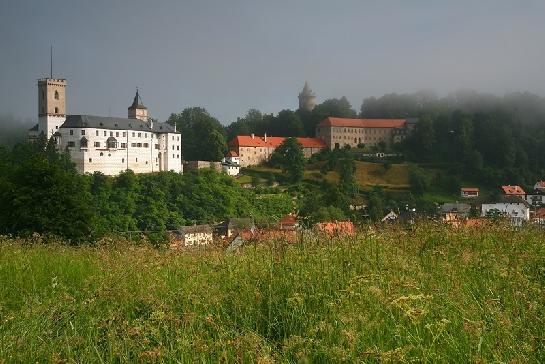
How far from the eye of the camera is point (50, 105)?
253ft

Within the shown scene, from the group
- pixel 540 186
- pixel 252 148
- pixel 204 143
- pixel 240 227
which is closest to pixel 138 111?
pixel 204 143

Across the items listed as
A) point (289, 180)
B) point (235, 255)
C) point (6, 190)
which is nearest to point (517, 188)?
point (289, 180)

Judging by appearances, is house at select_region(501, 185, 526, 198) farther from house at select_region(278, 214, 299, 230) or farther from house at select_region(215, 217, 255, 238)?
house at select_region(278, 214, 299, 230)

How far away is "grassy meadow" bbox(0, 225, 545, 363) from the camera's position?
3.43 m

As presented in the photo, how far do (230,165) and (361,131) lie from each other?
37847 millimetres

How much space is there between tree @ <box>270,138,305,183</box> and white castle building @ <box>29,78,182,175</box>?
14308mm

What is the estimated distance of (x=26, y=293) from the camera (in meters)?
5.74

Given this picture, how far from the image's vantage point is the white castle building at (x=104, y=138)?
72438mm

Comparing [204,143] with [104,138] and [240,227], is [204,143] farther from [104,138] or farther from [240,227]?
[240,227]

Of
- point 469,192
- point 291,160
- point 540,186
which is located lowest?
point 469,192

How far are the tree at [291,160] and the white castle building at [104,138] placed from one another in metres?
14.3

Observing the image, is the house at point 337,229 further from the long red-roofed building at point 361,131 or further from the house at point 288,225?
the long red-roofed building at point 361,131

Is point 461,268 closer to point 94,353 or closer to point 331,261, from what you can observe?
point 331,261

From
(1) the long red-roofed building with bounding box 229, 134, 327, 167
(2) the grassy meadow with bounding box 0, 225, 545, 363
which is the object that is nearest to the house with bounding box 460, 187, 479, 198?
(1) the long red-roofed building with bounding box 229, 134, 327, 167
